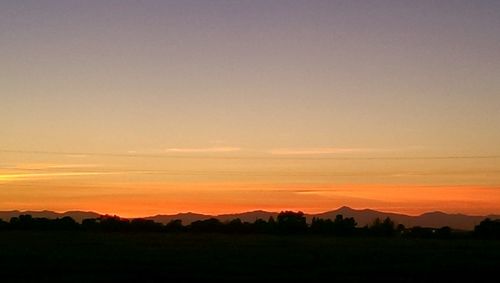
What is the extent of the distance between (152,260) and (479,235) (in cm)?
→ 7626

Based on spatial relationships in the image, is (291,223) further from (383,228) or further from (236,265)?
(236,265)

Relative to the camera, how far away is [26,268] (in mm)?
41938

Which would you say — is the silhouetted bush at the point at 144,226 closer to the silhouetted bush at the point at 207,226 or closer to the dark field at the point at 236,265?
the silhouetted bush at the point at 207,226

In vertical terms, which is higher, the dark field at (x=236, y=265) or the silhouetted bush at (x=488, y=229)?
the silhouetted bush at (x=488, y=229)

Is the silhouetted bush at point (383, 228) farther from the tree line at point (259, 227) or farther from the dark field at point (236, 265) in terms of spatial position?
the dark field at point (236, 265)

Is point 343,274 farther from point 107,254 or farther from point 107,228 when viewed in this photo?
point 107,228

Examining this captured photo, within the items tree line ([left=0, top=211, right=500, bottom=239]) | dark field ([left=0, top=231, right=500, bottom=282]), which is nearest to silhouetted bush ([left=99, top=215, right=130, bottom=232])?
tree line ([left=0, top=211, right=500, bottom=239])

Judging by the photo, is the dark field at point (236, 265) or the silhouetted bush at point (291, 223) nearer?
the dark field at point (236, 265)

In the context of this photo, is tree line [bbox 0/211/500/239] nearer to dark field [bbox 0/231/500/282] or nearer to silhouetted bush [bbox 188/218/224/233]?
silhouetted bush [bbox 188/218/224/233]

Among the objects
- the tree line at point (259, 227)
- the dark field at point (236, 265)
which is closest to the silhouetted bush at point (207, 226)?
the tree line at point (259, 227)

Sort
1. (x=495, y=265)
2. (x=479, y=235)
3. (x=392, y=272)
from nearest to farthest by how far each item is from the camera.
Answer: (x=392, y=272) < (x=495, y=265) < (x=479, y=235)

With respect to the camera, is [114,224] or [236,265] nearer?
[236,265]

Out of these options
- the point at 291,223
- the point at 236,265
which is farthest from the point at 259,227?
the point at 236,265

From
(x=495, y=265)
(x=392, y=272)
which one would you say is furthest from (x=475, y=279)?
(x=495, y=265)
